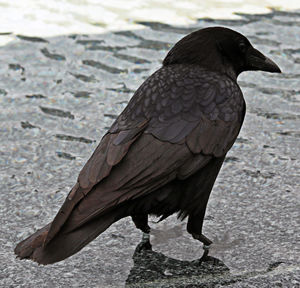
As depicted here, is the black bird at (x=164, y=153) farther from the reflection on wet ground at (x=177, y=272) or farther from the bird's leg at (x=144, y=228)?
the reflection on wet ground at (x=177, y=272)

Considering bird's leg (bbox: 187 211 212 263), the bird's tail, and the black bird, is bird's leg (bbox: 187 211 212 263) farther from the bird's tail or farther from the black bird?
the bird's tail

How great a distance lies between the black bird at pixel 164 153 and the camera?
3805mm

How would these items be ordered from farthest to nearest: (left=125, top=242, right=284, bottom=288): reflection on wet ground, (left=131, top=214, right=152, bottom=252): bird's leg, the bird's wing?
1. (left=131, top=214, right=152, bottom=252): bird's leg
2. (left=125, top=242, right=284, bottom=288): reflection on wet ground
3. the bird's wing

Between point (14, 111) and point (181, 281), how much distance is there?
303 centimetres

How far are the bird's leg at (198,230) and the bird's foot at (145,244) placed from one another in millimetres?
265

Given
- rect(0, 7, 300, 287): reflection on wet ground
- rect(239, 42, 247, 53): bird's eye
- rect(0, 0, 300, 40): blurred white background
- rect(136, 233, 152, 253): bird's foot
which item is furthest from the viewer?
rect(0, 0, 300, 40): blurred white background

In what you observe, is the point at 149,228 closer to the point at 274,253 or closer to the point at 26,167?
the point at 274,253

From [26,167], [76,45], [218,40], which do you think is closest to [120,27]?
[76,45]

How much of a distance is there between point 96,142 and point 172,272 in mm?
2073

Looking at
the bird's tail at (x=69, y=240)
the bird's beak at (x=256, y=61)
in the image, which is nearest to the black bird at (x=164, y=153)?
the bird's tail at (x=69, y=240)

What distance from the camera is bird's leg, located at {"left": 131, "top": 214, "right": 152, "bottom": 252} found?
4.41m

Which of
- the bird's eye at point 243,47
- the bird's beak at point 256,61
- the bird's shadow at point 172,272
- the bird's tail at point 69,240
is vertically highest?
the bird's eye at point 243,47

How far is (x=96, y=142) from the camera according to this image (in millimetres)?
6141

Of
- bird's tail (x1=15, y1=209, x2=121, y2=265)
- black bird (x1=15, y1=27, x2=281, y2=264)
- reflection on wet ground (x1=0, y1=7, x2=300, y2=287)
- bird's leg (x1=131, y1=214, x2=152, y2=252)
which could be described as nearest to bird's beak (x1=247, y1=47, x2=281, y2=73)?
black bird (x1=15, y1=27, x2=281, y2=264)
